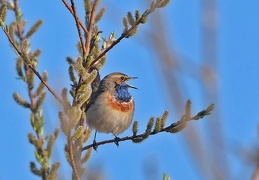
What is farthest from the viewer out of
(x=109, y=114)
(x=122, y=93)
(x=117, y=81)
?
(x=117, y=81)

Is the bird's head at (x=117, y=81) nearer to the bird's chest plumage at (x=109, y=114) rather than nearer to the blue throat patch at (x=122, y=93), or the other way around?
the blue throat patch at (x=122, y=93)

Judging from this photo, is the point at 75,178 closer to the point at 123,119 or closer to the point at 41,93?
the point at 41,93

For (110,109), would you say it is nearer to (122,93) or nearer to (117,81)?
(122,93)

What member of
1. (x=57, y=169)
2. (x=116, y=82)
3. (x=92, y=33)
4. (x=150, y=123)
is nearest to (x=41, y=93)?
(x=92, y=33)

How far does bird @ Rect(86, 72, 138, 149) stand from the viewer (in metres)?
7.28

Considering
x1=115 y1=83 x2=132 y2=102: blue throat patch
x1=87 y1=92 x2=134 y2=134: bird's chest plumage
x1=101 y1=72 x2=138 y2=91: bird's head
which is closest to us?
x1=87 y1=92 x2=134 y2=134: bird's chest plumage

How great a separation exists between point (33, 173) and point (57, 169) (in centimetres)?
60

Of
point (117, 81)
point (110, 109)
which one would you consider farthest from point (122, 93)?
point (110, 109)

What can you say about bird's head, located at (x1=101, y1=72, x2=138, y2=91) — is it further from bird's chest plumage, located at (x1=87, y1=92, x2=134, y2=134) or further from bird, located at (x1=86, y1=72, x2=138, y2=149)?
bird's chest plumage, located at (x1=87, y1=92, x2=134, y2=134)

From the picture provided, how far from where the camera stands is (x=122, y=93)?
792 cm

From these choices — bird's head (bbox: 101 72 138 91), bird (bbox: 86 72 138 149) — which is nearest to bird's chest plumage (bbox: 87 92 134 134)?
bird (bbox: 86 72 138 149)

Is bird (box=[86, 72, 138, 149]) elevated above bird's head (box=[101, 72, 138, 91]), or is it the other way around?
bird's head (box=[101, 72, 138, 91])

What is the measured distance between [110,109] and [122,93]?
21.2 inches

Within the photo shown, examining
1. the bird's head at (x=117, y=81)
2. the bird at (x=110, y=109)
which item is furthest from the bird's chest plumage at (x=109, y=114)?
the bird's head at (x=117, y=81)
